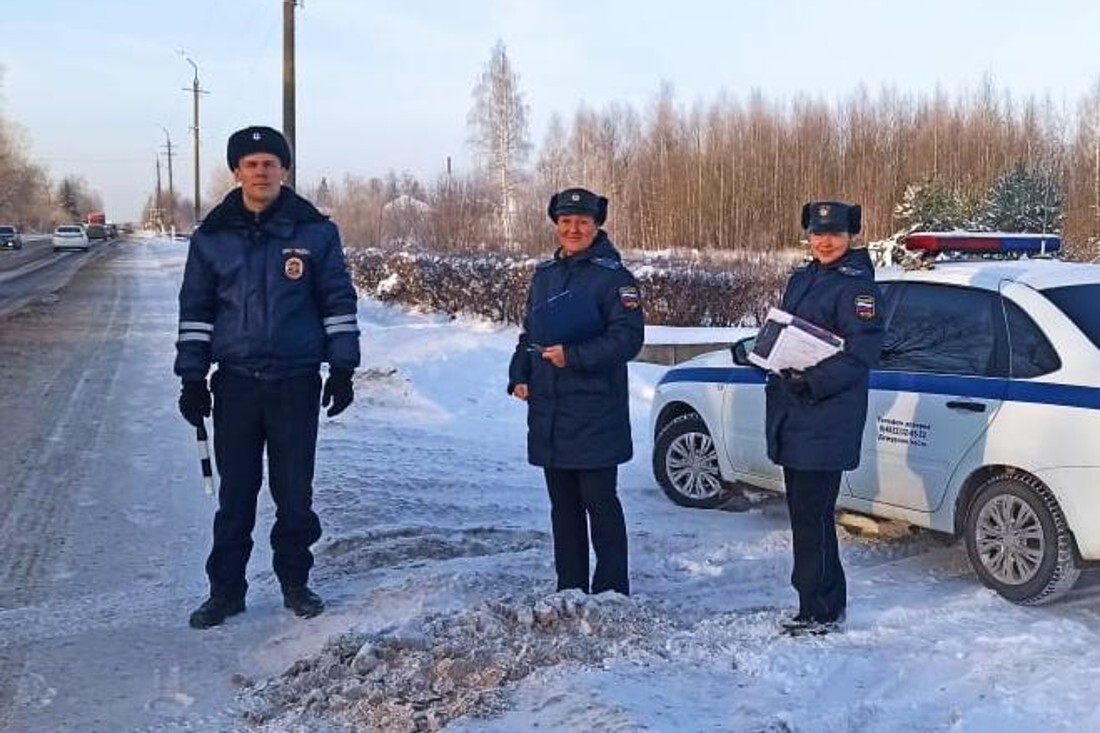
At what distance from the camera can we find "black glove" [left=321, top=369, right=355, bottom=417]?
4.84 metres

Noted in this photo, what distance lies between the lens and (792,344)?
450 centimetres

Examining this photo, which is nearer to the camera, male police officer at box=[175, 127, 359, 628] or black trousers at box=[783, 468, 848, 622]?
black trousers at box=[783, 468, 848, 622]

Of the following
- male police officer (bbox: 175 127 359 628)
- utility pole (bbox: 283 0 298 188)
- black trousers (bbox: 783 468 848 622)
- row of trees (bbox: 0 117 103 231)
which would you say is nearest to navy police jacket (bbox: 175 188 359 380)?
male police officer (bbox: 175 127 359 628)

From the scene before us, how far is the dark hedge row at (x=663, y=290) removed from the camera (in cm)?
1498

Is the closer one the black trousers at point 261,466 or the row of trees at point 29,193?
the black trousers at point 261,466

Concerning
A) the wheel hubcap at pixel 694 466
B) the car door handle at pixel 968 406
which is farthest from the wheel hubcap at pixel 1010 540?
the wheel hubcap at pixel 694 466

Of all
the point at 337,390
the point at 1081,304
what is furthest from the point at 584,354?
the point at 1081,304

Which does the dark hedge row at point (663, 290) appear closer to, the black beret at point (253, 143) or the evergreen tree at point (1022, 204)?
the black beret at point (253, 143)

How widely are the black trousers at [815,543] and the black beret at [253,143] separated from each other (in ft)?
8.36

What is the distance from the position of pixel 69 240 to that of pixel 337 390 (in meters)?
62.6

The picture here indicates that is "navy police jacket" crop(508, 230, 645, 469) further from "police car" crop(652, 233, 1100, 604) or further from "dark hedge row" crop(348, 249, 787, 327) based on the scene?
"dark hedge row" crop(348, 249, 787, 327)

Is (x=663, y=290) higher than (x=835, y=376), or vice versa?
(x=663, y=290)

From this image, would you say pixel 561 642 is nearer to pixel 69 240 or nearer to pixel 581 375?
pixel 581 375

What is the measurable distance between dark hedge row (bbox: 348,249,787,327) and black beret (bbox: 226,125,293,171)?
997 cm
